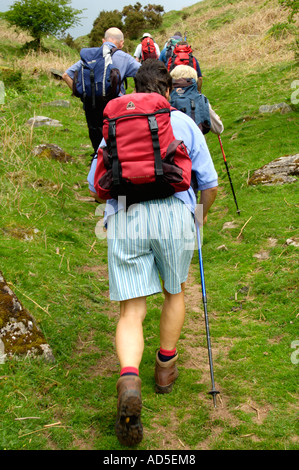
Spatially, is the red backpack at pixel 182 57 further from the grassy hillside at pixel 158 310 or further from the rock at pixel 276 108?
the rock at pixel 276 108

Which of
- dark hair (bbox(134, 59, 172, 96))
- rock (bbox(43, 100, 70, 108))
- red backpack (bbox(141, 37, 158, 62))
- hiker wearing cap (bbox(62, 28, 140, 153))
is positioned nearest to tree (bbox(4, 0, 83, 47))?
rock (bbox(43, 100, 70, 108))

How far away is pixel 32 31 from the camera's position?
72.9 feet

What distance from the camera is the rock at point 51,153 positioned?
8366 mm

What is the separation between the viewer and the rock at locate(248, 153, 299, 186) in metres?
7.40

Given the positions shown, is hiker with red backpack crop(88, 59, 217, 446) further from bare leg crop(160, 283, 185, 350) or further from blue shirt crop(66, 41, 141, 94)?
blue shirt crop(66, 41, 141, 94)

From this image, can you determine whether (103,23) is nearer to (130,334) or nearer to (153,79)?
(153,79)

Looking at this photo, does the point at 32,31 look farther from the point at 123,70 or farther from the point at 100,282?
the point at 100,282

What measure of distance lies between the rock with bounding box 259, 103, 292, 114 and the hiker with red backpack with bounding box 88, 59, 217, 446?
759 centimetres

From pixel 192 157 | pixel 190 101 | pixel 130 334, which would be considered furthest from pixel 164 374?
pixel 190 101

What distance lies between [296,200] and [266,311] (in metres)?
2.55

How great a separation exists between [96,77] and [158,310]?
10.3ft

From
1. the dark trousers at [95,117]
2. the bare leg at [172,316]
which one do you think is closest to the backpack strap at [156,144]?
the bare leg at [172,316]

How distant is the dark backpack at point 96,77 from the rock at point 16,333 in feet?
10.9

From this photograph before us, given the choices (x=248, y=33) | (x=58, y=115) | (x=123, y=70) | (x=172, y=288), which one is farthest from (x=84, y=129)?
(x=248, y=33)
